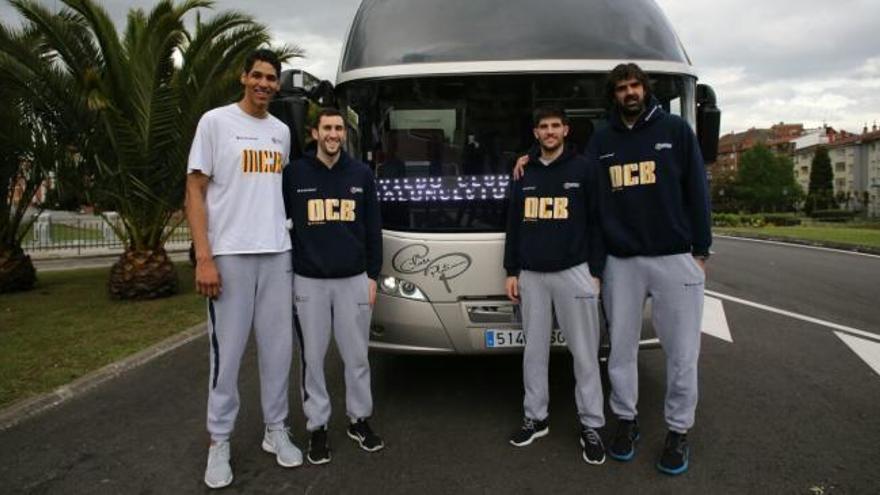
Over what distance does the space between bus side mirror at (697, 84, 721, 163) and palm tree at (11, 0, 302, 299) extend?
7.33 meters

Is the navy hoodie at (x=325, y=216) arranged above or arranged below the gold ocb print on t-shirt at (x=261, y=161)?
below

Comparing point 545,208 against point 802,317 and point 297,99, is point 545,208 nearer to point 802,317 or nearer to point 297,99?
Result: point 297,99

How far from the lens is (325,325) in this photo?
3.84 metres

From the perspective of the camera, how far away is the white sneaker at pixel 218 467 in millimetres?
3512

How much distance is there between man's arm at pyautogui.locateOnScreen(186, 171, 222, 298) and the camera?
349 centimetres

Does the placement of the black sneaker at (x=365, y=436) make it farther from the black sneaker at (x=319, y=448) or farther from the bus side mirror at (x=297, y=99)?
the bus side mirror at (x=297, y=99)

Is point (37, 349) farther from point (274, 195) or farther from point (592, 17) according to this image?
point (592, 17)

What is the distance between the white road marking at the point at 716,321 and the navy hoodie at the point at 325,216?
4561 mm

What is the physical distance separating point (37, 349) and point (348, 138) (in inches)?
168

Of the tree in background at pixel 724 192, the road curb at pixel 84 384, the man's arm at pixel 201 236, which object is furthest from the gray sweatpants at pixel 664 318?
the tree in background at pixel 724 192

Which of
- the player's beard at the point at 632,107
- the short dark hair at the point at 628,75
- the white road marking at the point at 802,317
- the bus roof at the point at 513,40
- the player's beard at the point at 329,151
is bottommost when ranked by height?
the white road marking at the point at 802,317

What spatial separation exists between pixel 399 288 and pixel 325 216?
0.77 metres

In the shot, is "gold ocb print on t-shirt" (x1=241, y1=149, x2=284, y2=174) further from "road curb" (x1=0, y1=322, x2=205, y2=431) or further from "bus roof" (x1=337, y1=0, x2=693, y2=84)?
"road curb" (x1=0, y1=322, x2=205, y2=431)

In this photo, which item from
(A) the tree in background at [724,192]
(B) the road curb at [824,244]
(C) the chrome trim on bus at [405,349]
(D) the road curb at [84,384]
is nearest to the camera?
(C) the chrome trim on bus at [405,349]
